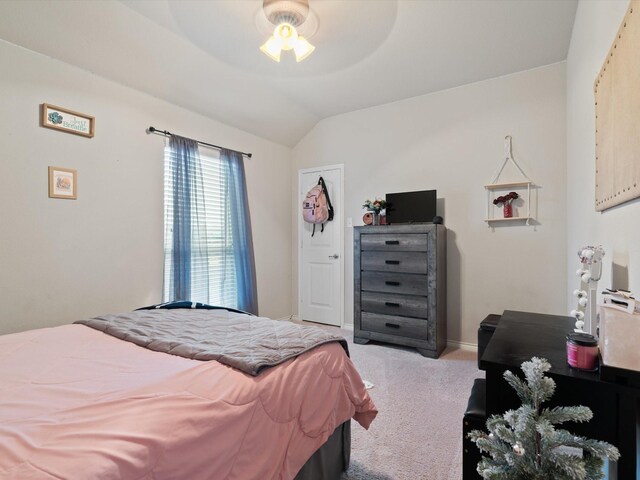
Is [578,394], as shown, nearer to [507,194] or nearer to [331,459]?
[331,459]

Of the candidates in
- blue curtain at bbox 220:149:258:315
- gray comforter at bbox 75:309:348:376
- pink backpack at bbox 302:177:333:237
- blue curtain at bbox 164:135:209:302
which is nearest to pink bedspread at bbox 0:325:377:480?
gray comforter at bbox 75:309:348:376

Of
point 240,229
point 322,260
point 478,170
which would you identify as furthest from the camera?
point 322,260

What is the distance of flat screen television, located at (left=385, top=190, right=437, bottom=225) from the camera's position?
3.40 metres

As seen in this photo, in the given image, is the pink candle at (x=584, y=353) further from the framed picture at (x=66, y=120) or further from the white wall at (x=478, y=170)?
the framed picture at (x=66, y=120)

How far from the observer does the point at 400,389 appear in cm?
249

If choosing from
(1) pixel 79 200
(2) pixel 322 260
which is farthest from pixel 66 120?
(2) pixel 322 260

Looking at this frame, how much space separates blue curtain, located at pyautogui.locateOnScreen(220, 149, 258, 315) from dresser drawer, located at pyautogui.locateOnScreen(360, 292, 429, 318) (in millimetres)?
1292

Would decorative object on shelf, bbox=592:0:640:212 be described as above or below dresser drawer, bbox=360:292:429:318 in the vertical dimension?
above

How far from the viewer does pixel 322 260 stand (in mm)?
4352

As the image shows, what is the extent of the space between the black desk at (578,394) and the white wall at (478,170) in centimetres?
209

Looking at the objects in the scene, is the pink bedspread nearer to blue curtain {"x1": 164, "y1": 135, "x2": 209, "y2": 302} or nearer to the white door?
blue curtain {"x1": 164, "y1": 135, "x2": 209, "y2": 302}

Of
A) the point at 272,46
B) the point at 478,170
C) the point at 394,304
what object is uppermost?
the point at 272,46

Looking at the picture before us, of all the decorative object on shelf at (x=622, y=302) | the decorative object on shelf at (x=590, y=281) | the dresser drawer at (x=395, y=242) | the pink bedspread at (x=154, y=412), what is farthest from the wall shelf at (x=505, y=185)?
the pink bedspread at (x=154, y=412)

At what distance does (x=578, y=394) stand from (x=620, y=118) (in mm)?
996
